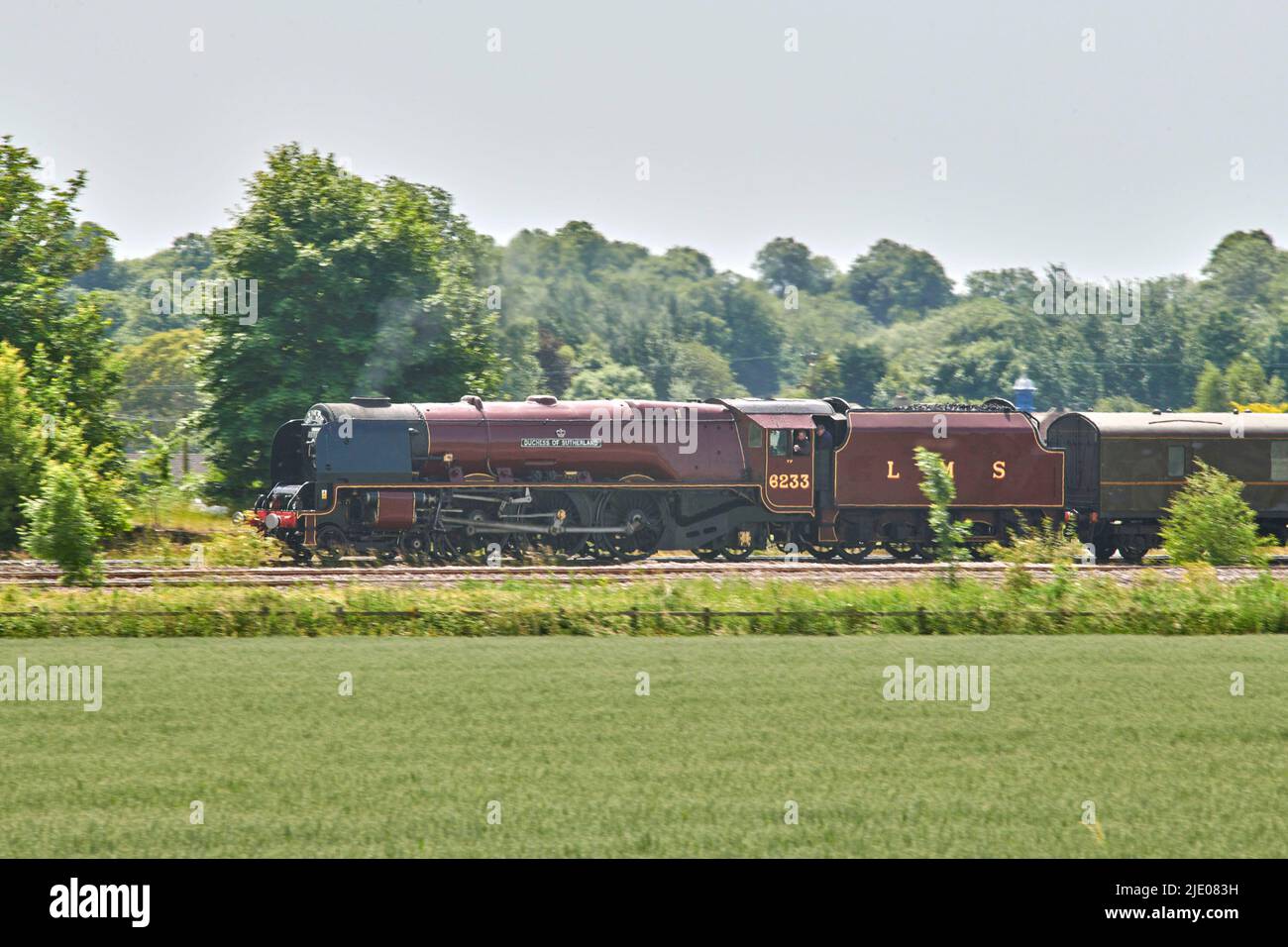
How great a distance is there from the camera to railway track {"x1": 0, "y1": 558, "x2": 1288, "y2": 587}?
26297 mm

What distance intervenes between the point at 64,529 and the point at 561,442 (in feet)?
39.1

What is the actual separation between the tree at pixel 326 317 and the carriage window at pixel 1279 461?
22426 mm

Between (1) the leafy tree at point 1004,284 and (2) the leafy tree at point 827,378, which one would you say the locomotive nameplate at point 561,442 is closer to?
(2) the leafy tree at point 827,378

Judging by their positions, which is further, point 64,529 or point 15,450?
point 15,450

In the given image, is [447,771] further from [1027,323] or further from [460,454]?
[1027,323]

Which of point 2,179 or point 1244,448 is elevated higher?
point 2,179

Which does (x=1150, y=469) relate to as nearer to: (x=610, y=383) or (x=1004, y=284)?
(x=610, y=383)

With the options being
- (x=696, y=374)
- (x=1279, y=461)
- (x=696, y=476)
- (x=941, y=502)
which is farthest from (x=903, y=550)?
(x=696, y=374)

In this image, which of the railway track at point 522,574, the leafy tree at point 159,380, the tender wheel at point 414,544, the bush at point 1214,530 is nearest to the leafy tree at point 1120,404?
the leafy tree at point 159,380

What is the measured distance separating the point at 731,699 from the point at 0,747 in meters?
7.08

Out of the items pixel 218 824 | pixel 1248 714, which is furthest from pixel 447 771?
pixel 1248 714

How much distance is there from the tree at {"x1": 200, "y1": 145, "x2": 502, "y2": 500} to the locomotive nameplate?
11134mm

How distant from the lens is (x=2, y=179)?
42125 mm

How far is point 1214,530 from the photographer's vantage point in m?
32.0
